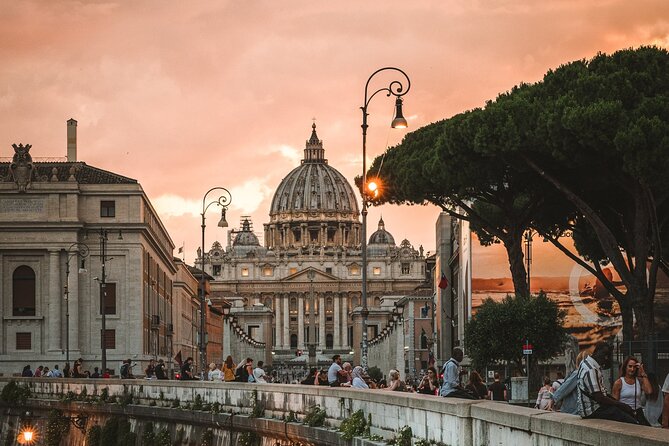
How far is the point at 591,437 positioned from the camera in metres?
11.5

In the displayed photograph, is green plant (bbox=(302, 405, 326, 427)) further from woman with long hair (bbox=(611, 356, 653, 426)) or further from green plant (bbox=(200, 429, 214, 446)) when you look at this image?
woman with long hair (bbox=(611, 356, 653, 426))

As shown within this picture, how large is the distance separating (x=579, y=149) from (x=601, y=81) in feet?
5.07

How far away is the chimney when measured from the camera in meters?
88.1

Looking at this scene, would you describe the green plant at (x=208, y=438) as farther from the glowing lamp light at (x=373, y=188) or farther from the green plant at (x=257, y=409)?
the glowing lamp light at (x=373, y=188)

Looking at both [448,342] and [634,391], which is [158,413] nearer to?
[634,391]

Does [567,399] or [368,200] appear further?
[368,200]

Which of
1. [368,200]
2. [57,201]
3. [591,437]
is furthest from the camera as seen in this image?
[57,201]

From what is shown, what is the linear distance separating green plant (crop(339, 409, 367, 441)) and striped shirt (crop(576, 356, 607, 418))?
816 centimetres

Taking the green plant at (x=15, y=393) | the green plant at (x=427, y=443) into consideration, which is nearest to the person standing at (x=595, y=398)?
the green plant at (x=427, y=443)

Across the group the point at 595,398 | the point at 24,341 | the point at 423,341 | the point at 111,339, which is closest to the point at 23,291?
the point at 24,341

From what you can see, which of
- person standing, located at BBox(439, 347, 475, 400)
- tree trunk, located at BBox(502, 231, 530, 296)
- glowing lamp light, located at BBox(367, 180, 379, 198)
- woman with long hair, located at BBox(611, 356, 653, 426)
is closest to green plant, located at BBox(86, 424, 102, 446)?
glowing lamp light, located at BBox(367, 180, 379, 198)

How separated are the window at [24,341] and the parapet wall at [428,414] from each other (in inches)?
1632

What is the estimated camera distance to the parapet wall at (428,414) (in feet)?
38.5

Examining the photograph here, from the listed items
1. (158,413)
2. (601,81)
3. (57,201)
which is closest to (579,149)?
(601,81)
